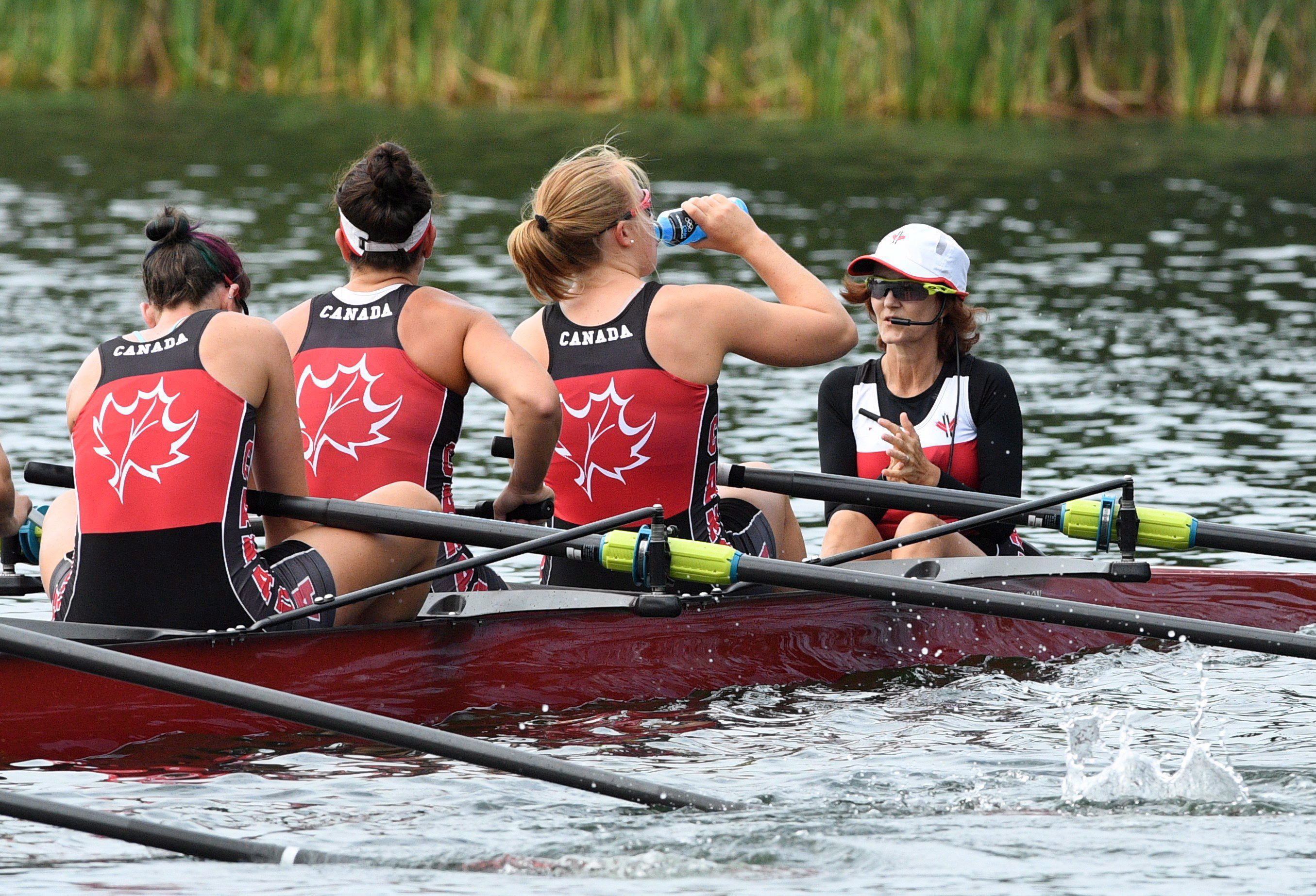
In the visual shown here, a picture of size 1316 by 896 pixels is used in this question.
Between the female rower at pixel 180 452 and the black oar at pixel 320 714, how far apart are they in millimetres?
610

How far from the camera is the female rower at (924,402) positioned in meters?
6.34

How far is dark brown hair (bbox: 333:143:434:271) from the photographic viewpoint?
559 centimetres

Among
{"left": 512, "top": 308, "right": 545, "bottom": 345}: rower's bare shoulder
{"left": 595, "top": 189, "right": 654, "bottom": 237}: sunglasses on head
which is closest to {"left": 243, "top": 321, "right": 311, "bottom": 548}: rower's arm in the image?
{"left": 512, "top": 308, "right": 545, "bottom": 345}: rower's bare shoulder

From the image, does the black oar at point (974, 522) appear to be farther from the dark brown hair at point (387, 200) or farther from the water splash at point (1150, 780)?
the dark brown hair at point (387, 200)

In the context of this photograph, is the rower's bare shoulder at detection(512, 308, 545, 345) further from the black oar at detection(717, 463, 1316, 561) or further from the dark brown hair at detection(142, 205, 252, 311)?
the dark brown hair at detection(142, 205, 252, 311)

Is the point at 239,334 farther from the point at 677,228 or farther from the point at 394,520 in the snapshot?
the point at 677,228

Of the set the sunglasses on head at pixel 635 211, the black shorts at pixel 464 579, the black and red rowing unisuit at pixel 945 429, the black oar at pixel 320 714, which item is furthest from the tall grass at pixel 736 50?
the black oar at pixel 320 714

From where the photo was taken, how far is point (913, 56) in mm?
19719

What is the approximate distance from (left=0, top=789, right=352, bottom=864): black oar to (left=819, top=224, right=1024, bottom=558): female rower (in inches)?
99.6

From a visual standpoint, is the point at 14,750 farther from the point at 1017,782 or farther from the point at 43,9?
the point at 43,9

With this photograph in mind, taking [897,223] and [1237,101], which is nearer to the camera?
[897,223]

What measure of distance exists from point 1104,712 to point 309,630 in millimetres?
2226

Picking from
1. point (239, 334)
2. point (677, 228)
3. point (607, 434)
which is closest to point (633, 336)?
point (607, 434)

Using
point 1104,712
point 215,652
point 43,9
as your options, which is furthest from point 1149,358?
point 43,9
